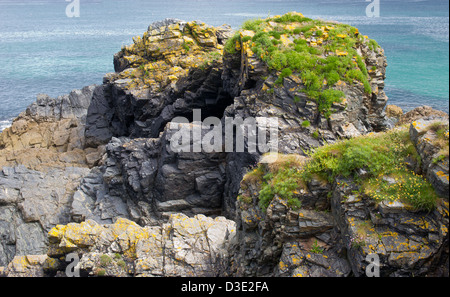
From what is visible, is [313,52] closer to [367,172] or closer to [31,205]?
[367,172]

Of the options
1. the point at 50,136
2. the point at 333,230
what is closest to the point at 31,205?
the point at 50,136

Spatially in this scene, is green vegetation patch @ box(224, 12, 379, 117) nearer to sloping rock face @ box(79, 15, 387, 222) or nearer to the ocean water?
sloping rock face @ box(79, 15, 387, 222)

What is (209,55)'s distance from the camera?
119ft

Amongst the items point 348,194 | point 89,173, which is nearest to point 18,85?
point 89,173

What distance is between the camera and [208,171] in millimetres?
25500

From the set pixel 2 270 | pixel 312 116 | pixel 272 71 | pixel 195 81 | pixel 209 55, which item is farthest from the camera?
pixel 209 55

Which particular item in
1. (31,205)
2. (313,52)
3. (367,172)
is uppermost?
(313,52)

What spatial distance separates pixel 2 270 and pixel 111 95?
26254 mm

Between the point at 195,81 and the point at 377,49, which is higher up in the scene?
the point at 377,49

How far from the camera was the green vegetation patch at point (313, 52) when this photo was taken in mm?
22375

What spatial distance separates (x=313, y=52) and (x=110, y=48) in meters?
79.6

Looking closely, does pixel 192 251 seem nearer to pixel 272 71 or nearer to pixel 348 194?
pixel 348 194

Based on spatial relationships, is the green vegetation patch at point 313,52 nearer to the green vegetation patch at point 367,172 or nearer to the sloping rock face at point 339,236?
the green vegetation patch at point 367,172

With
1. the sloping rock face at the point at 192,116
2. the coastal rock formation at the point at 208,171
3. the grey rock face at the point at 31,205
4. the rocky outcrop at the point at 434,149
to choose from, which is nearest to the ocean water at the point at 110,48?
the coastal rock formation at the point at 208,171
